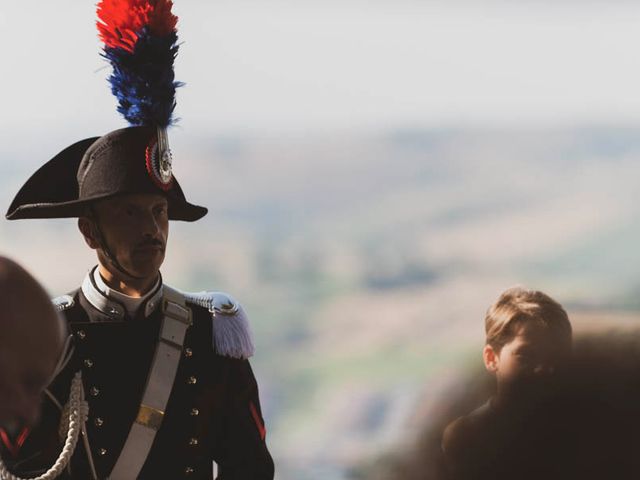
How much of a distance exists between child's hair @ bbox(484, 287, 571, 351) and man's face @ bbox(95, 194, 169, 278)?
1063 millimetres

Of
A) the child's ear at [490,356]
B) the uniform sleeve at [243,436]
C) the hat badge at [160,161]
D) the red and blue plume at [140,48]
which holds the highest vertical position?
the red and blue plume at [140,48]

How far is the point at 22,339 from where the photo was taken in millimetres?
2445

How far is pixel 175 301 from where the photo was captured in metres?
4.42

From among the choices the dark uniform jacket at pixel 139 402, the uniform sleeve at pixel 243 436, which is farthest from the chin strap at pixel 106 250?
the uniform sleeve at pixel 243 436

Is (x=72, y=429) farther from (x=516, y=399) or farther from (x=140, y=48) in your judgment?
(x=516, y=399)

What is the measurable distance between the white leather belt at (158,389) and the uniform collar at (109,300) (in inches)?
2.9

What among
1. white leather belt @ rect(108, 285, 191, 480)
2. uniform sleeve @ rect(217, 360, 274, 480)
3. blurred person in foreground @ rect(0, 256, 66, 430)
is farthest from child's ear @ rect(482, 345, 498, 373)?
blurred person in foreground @ rect(0, 256, 66, 430)

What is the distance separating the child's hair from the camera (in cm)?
433

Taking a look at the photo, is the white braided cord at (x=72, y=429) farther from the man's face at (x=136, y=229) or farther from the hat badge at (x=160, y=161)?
the hat badge at (x=160, y=161)

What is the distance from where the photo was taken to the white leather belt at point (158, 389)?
420 centimetres

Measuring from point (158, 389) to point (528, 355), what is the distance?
1.17 metres

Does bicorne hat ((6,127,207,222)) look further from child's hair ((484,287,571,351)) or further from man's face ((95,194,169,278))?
child's hair ((484,287,571,351))

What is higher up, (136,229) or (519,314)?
(136,229)

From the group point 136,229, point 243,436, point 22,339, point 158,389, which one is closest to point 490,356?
point 243,436
